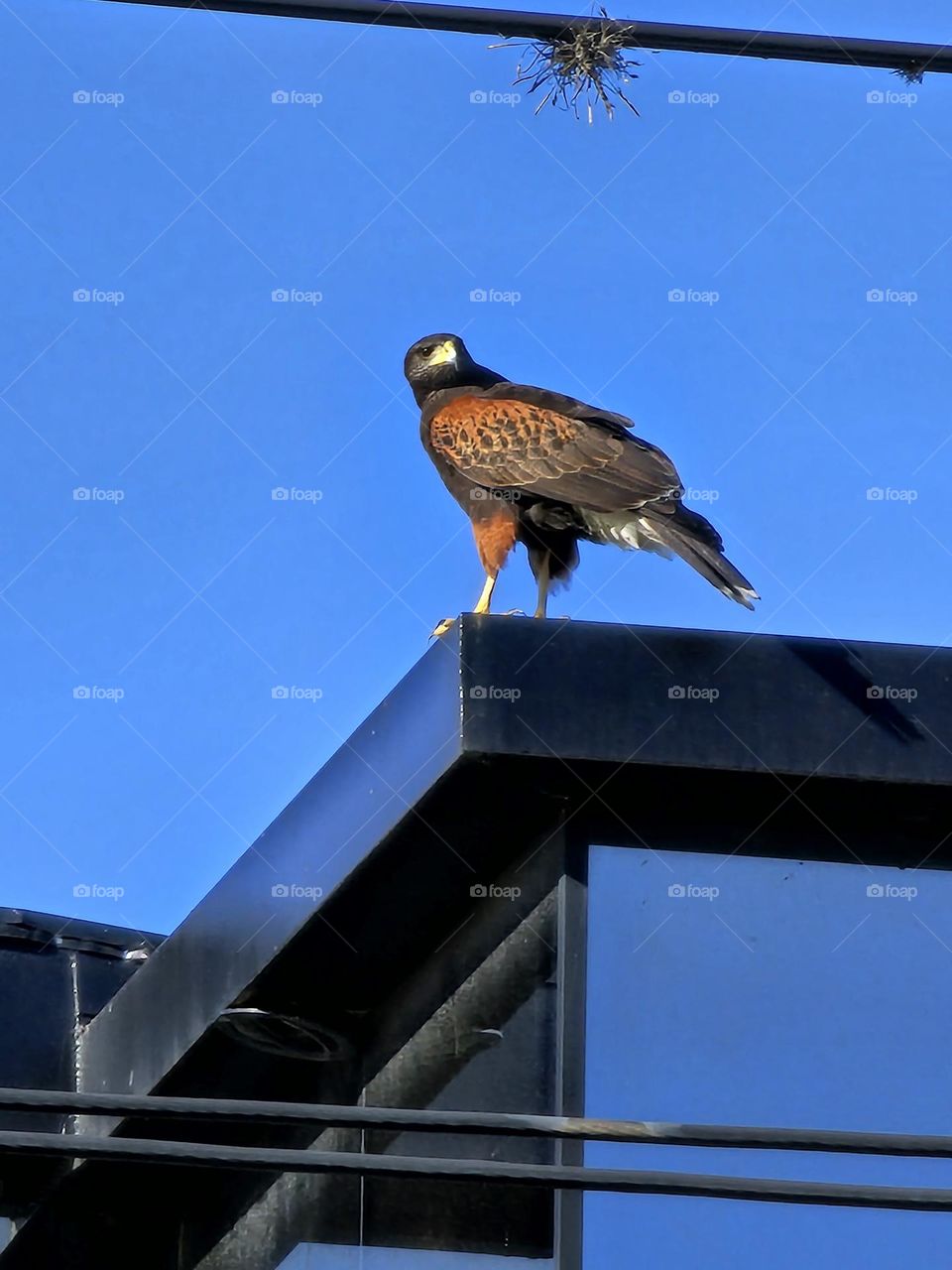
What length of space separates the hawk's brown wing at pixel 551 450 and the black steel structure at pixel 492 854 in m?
1.43

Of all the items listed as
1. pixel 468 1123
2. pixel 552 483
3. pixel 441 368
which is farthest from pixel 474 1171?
pixel 441 368

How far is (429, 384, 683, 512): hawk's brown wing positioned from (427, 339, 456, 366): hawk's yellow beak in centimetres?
72

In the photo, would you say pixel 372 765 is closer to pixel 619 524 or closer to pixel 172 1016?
pixel 172 1016

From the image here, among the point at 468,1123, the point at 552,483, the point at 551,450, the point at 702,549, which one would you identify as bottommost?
the point at 468,1123

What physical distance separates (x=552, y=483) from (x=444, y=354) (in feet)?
6.13

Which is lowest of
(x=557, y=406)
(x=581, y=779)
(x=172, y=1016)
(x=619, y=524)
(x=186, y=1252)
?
(x=186, y=1252)

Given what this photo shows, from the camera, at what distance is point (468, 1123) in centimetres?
395

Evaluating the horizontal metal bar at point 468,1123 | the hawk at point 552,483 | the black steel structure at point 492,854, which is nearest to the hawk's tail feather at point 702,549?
the hawk at point 552,483

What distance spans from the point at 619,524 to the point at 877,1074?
8.05ft

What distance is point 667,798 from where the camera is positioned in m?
6.20

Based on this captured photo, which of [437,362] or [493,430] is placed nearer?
[493,430]

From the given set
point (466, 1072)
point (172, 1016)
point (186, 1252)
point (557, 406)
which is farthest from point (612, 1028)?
point (557, 406)

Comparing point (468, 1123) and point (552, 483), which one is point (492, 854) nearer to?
point (552, 483)

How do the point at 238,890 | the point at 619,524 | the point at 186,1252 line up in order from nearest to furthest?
1. the point at 238,890
2. the point at 186,1252
3. the point at 619,524
